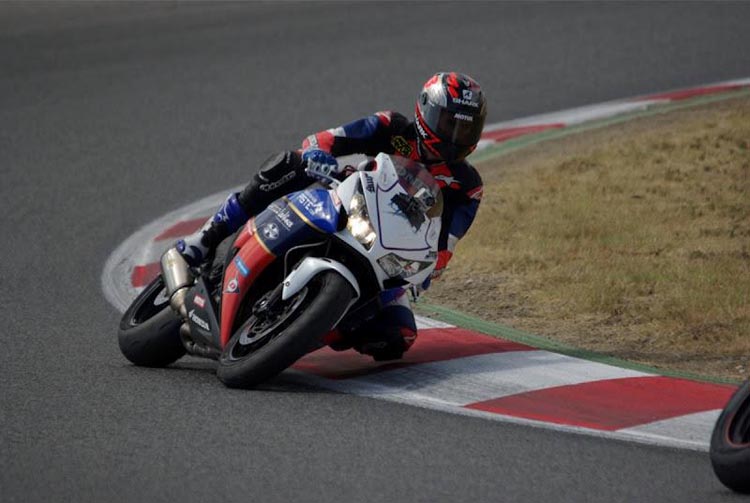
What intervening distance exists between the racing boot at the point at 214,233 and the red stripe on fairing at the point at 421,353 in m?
0.75

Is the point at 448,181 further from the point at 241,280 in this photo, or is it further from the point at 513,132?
the point at 513,132

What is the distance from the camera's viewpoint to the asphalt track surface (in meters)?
5.40

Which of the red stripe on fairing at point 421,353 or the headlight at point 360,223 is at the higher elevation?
the headlight at point 360,223

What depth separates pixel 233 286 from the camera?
6742 mm

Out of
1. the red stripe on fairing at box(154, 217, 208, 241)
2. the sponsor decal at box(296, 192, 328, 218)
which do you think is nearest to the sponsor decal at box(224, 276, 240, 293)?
the sponsor decal at box(296, 192, 328, 218)

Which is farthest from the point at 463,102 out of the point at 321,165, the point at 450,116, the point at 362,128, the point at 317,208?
the point at 317,208

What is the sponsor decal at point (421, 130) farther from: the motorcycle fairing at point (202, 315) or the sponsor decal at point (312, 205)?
the motorcycle fairing at point (202, 315)

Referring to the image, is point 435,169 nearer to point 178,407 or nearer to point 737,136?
point 178,407

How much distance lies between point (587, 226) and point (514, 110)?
3833 millimetres

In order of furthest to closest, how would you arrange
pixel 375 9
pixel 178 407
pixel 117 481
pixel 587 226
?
pixel 375 9 → pixel 587 226 → pixel 178 407 → pixel 117 481

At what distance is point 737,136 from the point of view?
1117cm

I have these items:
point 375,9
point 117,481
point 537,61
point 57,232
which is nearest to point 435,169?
point 117,481

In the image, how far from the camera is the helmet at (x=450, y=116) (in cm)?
693

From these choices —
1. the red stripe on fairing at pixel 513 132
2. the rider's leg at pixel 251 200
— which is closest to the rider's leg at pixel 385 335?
the rider's leg at pixel 251 200
